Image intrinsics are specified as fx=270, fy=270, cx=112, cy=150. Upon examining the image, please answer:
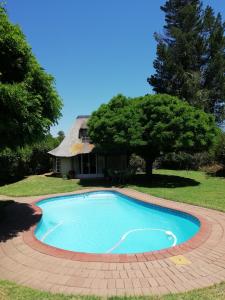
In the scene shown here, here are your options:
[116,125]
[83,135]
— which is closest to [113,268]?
[116,125]

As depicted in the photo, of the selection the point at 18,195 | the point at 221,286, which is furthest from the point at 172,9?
the point at 221,286

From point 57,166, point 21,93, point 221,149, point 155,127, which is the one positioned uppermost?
point 155,127

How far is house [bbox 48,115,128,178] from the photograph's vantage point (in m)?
25.1

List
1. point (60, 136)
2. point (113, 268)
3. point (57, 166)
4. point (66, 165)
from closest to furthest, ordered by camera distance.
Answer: point (113, 268) → point (66, 165) → point (57, 166) → point (60, 136)

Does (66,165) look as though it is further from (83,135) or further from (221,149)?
(221,149)

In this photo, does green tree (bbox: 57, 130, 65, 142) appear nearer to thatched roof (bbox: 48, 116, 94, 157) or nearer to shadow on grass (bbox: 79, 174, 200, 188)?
thatched roof (bbox: 48, 116, 94, 157)

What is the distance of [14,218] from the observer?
10.3 meters

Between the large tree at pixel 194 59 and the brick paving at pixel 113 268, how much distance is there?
2691cm

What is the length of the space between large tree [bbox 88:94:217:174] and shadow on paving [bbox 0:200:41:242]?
7.80 metres

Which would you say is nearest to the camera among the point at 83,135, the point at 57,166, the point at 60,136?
the point at 83,135

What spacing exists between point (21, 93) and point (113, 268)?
16.8ft

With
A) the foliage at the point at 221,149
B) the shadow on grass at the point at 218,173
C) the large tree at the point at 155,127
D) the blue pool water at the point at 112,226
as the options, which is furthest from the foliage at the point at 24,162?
the foliage at the point at 221,149

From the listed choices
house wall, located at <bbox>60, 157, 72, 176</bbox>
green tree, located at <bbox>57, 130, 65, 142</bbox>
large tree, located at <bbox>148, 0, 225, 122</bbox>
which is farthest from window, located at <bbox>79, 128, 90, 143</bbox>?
green tree, located at <bbox>57, 130, 65, 142</bbox>

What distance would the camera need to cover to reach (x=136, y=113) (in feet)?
61.0
